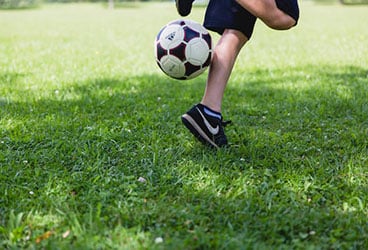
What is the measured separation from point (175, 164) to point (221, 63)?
686 mm

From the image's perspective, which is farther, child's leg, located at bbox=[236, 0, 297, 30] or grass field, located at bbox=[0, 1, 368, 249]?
child's leg, located at bbox=[236, 0, 297, 30]

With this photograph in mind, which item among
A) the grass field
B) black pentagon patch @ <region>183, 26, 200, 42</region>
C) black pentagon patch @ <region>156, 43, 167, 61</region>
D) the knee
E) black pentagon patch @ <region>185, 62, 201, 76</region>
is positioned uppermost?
the knee

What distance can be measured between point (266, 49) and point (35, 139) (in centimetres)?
563

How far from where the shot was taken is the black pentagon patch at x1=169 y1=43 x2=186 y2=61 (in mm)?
2920

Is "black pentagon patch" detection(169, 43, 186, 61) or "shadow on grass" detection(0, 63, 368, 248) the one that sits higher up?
"black pentagon patch" detection(169, 43, 186, 61)

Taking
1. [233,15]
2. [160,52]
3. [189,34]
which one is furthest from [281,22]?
[160,52]

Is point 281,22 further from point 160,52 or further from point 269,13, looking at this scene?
point 160,52

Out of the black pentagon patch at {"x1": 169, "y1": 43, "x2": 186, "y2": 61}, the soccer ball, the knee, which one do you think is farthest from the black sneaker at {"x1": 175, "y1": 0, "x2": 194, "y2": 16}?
the knee

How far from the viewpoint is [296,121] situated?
3.70 metres

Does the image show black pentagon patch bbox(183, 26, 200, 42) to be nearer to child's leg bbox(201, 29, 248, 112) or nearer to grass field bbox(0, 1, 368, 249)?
child's leg bbox(201, 29, 248, 112)

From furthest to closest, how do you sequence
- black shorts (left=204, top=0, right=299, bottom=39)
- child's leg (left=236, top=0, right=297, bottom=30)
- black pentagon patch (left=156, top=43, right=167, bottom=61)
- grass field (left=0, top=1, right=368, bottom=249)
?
black pentagon patch (left=156, top=43, right=167, bottom=61) < black shorts (left=204, top=0, right=299, bottom=39) < child's leg (left=236, top=0, right=297, bottom=30) < grass field (left=0, top=1, right=368, bottom=249)

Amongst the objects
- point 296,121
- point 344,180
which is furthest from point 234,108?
point 344,180

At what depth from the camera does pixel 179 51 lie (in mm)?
2924

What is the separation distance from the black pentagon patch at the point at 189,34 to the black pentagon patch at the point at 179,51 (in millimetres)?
44
